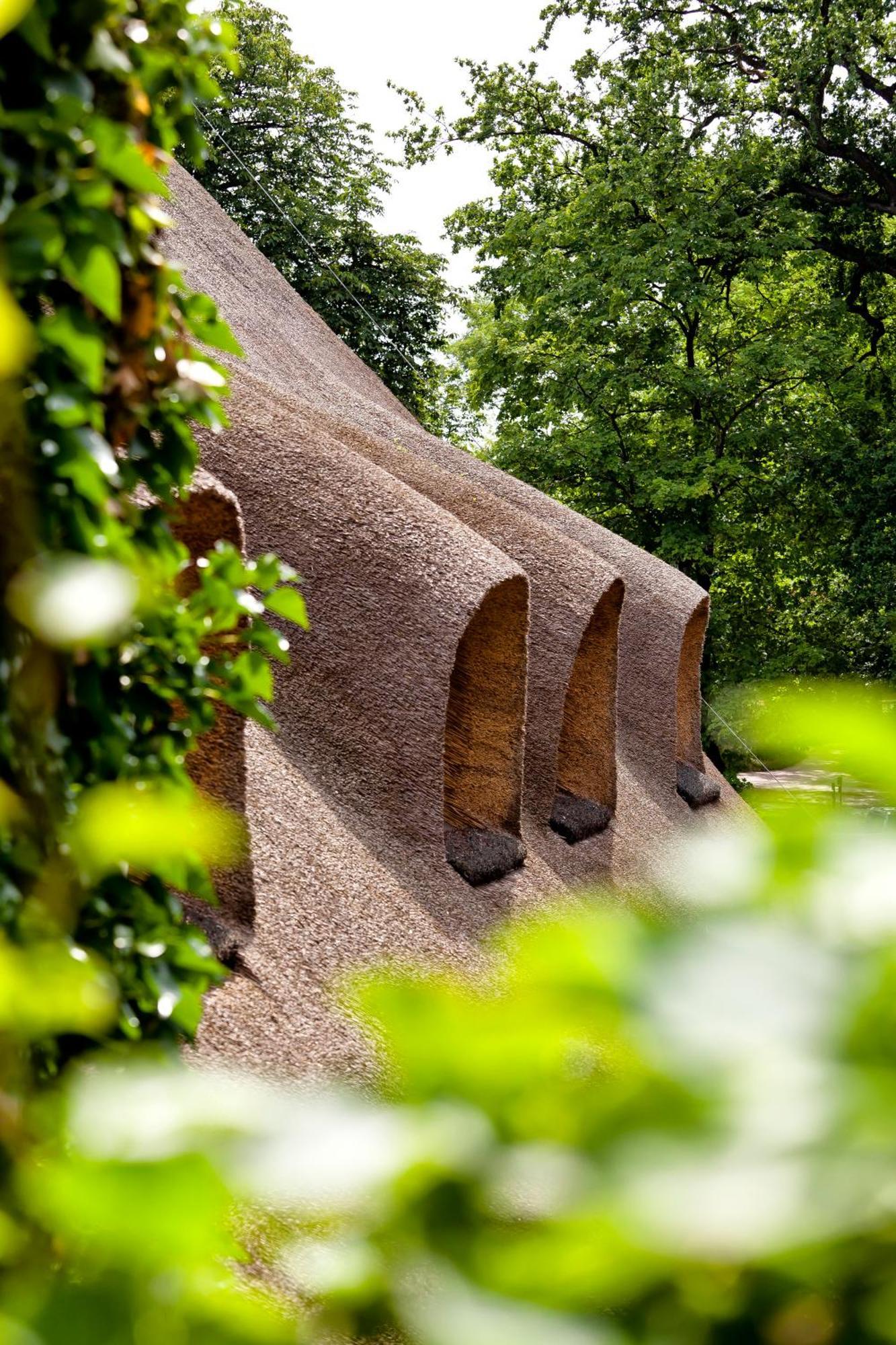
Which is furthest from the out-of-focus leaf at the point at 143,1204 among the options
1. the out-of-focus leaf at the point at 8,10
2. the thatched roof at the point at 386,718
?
the thatched roof at the point at 386,718

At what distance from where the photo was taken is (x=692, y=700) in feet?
45.5

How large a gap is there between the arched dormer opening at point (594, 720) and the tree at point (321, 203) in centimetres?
1324

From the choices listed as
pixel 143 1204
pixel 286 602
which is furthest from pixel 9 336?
pixel 286 602

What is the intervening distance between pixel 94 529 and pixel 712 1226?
166 cm

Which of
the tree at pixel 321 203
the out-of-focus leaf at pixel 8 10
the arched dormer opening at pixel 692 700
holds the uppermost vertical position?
the tree at pixel 321 203

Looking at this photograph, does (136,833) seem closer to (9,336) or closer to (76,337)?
(9,336)

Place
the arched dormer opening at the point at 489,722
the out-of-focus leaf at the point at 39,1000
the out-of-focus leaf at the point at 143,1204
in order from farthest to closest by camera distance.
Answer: the arched dormer opening at the point at 489,722, the out-of-focus leaf at the point at 39,1000, the out-of-focus leaf at the point at 143,1204

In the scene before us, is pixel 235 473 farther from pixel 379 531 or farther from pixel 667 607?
pixel 667 607

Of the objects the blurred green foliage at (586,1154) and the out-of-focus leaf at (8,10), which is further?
the out-of-focus leaf at (8,10)

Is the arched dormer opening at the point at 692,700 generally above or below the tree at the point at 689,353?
below

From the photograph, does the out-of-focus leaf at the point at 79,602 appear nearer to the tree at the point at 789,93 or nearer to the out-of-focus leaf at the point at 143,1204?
the out-of-focus leaf at the point at 143,1204

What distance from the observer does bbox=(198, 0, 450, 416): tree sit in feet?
73.4

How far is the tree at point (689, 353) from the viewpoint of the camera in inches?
688

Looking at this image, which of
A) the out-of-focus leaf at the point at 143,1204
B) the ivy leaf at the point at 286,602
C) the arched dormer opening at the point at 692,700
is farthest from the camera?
the arched dormer opening at the point at 692,700
